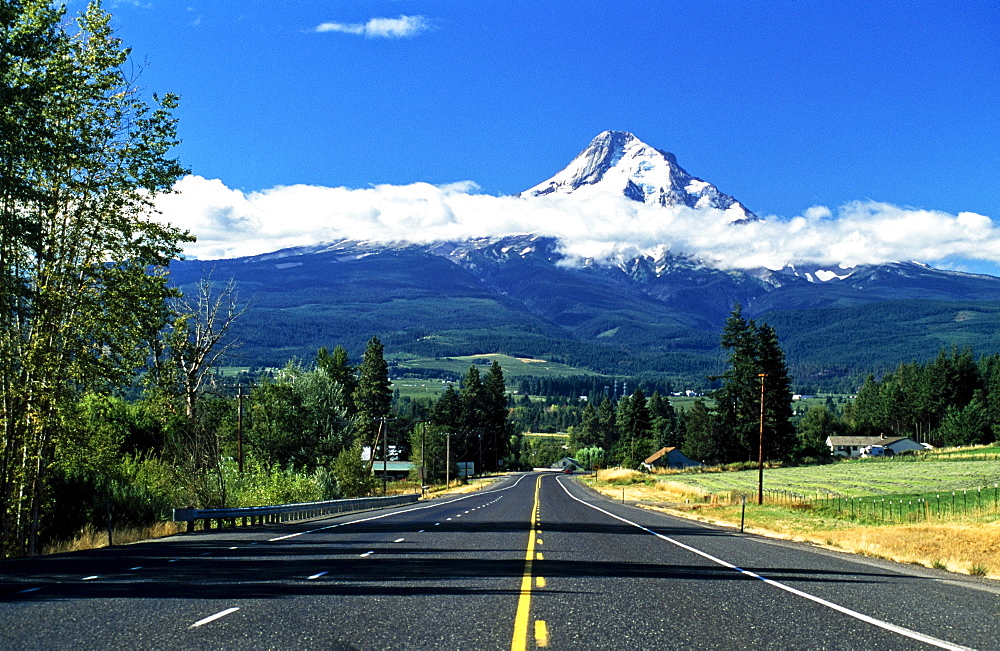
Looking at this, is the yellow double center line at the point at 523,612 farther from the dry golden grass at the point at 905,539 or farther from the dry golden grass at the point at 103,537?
the dry golden grass at the point at 103,537

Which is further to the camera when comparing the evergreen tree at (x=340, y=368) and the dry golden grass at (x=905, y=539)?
the evergreen tree at (x=340, y=368)

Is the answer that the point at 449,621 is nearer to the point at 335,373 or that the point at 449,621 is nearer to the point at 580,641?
the point at 580,641

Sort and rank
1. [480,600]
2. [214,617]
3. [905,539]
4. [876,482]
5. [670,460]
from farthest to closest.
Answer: [670,460] < [876,482] < [905,539] < [480,600] < [214,617]

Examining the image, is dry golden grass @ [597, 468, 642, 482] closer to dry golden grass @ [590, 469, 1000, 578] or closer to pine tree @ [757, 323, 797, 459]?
pine tree @ [757, 323, 797, 459]

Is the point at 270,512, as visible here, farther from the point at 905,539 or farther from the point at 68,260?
the point at 905,539

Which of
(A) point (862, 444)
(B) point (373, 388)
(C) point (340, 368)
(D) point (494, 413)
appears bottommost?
(A) point (862, 444)

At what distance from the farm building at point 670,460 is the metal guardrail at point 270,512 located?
107646 millimetres

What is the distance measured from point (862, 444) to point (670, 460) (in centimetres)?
3890

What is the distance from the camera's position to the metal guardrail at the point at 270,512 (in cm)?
2665

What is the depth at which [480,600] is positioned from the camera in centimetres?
1179

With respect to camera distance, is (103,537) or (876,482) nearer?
(103,537)

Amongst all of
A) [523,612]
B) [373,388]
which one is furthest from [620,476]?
[523,612]

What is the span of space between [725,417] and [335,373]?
171ft

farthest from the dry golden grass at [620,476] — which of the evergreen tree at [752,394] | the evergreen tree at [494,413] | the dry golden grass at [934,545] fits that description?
the dry golden grass at [934,545]
